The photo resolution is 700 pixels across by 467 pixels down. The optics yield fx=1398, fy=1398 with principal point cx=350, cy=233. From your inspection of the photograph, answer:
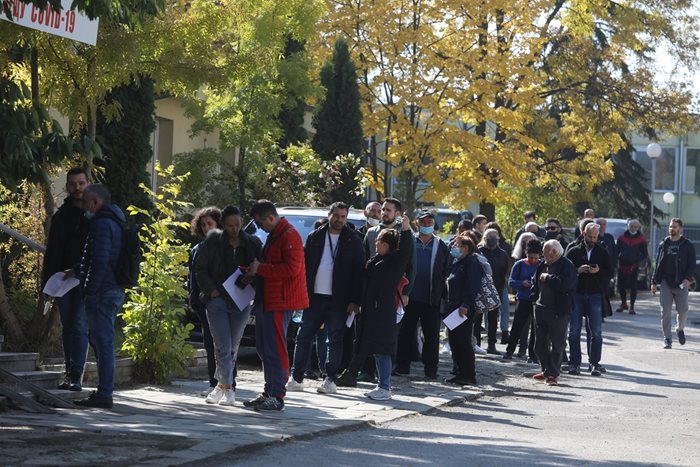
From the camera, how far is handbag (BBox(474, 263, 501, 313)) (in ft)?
51.1

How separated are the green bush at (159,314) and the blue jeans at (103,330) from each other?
81.1 inches

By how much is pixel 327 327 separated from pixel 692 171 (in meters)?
62.9

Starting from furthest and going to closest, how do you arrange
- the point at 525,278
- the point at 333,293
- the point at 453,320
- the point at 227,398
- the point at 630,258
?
1. the point at 630,258
2. the point at 525,278
3. the point at 453,320
4. the point at 333,293
5. the point at 227,398

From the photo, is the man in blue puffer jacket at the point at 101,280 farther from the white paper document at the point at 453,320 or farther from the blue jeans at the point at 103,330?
the white paper document at the point at 453,320

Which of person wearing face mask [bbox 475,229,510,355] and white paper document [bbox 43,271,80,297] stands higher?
person wearing face mask [bbox 475,229,510,355]

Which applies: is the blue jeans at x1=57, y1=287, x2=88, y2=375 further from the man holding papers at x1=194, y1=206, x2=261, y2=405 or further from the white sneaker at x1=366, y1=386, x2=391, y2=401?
the white sneaker at x1=366, y1=386, x2=391, y2=401

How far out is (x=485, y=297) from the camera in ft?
51.4

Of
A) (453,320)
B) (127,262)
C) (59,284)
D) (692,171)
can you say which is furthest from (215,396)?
(692,171)

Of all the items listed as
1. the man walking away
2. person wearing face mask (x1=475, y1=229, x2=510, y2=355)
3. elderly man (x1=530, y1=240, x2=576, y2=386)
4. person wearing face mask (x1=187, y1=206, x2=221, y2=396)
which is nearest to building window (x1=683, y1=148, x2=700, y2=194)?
the man walking away

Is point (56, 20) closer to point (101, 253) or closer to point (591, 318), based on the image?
point (101, 253)

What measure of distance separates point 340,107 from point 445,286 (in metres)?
14.5

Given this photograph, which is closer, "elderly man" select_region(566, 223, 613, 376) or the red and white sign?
the red and white sign

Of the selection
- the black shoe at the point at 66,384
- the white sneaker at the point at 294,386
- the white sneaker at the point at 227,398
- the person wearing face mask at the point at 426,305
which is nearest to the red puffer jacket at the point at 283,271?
the white sneaker at the point at 227,398

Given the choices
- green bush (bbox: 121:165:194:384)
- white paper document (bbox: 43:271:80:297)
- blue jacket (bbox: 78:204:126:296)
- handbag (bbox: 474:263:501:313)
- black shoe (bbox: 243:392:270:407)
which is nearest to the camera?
blue jacket (bbox: 78:204:126:296)
